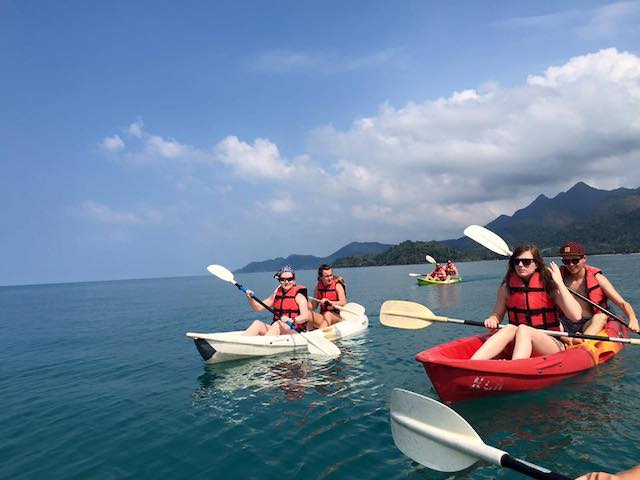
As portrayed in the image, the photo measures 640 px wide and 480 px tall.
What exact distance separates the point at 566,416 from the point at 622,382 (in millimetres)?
2239

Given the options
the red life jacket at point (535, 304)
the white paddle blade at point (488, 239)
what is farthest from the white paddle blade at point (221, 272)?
the red life jacket at point (535, 304)

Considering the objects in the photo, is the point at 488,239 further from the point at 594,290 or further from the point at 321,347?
the point at 321,347

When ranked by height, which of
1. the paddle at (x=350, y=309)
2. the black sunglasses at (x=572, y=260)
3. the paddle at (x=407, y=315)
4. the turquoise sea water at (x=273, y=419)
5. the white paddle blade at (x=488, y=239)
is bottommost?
the turquoise sea water at (x=273, y=419)

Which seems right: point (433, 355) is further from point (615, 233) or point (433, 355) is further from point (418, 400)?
Result: point (615, 233)

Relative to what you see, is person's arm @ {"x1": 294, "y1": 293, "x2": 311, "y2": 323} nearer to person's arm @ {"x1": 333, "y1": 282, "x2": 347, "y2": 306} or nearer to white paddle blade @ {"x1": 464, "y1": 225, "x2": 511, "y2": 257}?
person's arm @ {"x1": 333, "y1": 282, "x2": 347, "y2": 306}

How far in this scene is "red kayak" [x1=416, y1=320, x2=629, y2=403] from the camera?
5418mm

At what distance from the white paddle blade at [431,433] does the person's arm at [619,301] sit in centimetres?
582

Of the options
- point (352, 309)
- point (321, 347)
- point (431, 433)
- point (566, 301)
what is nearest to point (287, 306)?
point (321, 347)

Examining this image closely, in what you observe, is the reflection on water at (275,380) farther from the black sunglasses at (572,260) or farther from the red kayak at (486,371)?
the black sunglasses at (572,260)

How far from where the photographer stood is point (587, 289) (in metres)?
8.14

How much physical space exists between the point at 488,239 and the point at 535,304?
1.91m

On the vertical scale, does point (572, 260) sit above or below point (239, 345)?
above

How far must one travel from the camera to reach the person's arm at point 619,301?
755 centimetres

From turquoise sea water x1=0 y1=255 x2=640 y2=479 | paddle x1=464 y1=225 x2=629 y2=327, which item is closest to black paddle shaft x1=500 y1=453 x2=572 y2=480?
turquoise sea water x1=0 y1=255 x2=640 y2=479
